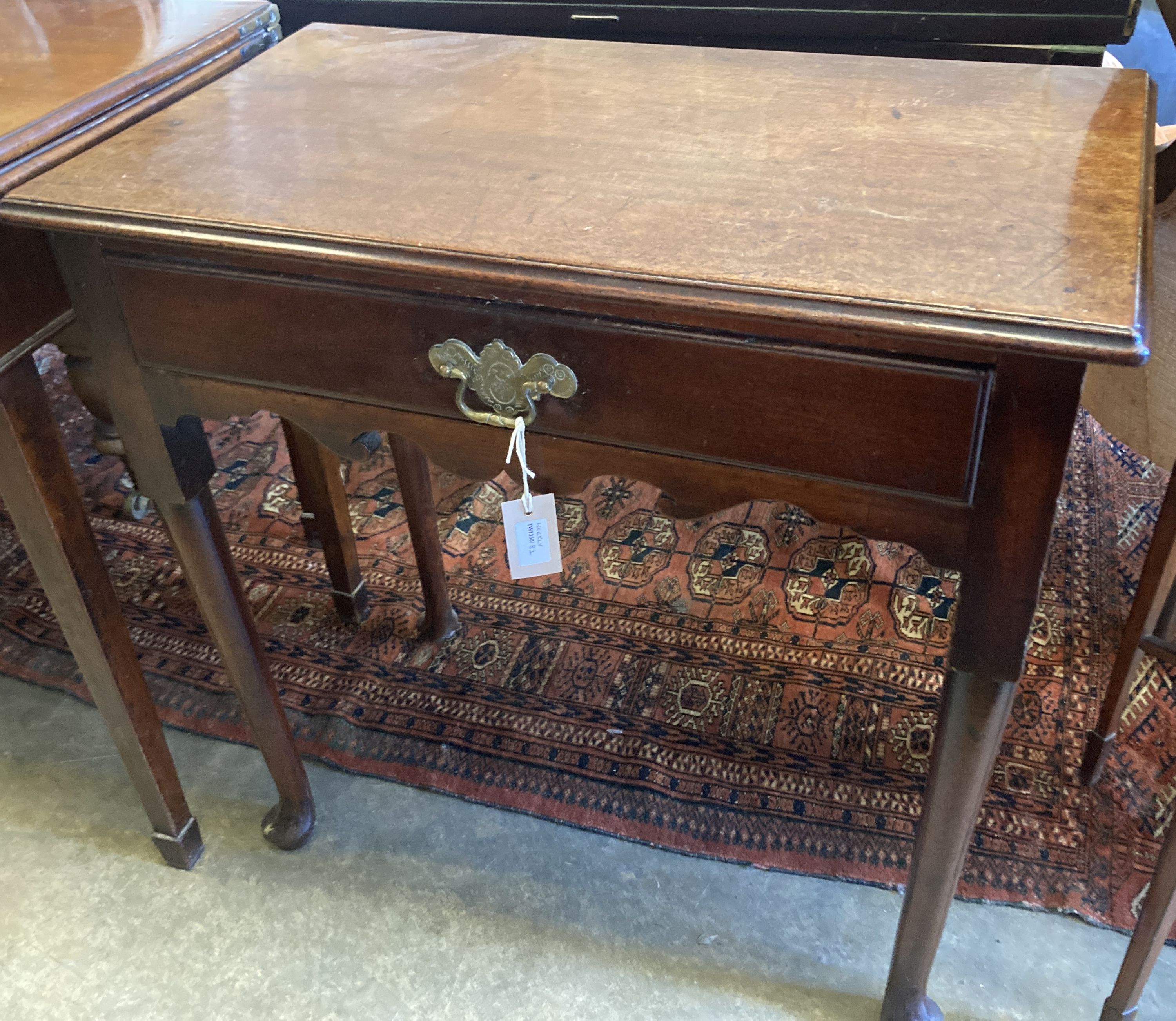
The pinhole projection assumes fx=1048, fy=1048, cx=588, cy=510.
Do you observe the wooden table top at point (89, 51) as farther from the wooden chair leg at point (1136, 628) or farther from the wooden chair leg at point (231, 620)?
the wooden chair leg at point (1136, 628)

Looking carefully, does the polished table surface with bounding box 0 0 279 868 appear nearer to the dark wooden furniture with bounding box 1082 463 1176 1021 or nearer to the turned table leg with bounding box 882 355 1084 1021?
the turned table leg with bounding box 882 355 1084 1021

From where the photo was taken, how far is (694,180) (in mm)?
841

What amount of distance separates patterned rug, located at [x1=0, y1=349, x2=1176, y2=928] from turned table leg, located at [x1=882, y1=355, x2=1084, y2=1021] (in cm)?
34

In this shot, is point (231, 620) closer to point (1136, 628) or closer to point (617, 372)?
point (617, 372)

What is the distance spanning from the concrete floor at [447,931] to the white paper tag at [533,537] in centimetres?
56

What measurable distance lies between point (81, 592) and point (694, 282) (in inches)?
31.3

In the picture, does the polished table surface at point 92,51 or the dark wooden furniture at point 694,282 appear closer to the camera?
the dark wooden furniture at point 694,282

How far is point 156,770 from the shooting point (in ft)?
4.27

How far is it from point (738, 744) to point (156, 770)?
0.77 meters

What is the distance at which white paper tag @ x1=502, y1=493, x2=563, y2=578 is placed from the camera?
3.01 feet

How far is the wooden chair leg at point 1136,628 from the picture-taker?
116cm

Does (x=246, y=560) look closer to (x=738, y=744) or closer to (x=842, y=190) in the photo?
(x=738, y=744)

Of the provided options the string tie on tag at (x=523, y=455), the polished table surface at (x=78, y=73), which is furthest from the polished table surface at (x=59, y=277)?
the string tie on tag at (x=523, y=455)

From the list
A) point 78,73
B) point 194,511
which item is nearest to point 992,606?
point 194,511
